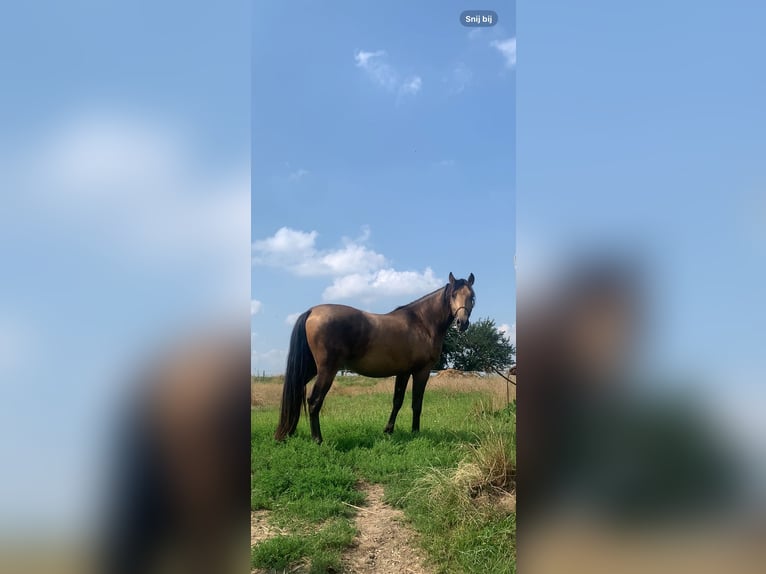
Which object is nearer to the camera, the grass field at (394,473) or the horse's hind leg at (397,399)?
the grass field at (394,473)

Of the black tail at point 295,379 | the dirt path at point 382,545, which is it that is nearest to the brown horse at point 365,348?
the black tail at point 295,379

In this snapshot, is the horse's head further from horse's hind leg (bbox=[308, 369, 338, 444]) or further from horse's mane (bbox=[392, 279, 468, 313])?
horse's hind leg (bbox=[308, 369, 338, 444])

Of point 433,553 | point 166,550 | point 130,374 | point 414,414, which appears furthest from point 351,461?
point 130,374

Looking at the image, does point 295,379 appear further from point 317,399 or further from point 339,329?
point 339,329

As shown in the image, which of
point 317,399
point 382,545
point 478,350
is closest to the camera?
point 382,545

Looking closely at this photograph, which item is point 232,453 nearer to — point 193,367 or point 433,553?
point 193,367

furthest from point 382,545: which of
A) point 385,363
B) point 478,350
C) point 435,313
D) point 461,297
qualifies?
point 461,297

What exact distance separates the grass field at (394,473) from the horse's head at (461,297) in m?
0.39

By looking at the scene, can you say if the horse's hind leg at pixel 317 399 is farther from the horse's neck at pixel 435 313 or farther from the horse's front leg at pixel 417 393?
the horse's neck at pixel 435 313

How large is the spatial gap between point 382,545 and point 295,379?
3.25 ft

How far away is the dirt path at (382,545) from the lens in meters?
2.42

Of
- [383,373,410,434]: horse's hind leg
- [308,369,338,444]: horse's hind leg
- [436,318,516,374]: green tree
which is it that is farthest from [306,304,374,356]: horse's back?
[436,318,516,374]: green tree

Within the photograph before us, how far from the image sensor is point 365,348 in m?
2.80

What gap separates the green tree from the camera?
2.50m
